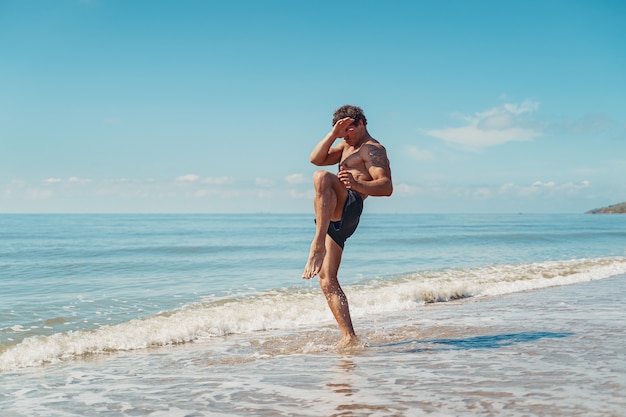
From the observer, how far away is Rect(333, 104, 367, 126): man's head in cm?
620

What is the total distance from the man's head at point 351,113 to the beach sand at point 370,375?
245 cm

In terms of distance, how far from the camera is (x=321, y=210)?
583cm

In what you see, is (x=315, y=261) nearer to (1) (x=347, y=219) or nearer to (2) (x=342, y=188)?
(1) (x=347, y=219)

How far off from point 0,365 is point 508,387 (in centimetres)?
531

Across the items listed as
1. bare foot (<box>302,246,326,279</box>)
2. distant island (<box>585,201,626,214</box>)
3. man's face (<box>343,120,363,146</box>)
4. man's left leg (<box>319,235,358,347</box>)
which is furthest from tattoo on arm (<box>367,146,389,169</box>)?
distant island (<box>585,201,626,214</box>)

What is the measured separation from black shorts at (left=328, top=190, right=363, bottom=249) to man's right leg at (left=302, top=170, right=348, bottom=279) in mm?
206

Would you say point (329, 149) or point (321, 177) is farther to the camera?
point (329, 149)

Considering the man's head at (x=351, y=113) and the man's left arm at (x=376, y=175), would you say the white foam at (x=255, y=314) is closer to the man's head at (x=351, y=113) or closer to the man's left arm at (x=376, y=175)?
the man's left arm at (x=376, y=175)

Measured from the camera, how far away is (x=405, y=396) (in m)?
4.24

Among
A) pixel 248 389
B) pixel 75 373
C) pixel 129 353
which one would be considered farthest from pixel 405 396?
pixel 129 353

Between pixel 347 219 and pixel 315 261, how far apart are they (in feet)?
2.04

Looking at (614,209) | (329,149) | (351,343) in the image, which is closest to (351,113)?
(329,149)

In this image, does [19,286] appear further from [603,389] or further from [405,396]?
[603,389]

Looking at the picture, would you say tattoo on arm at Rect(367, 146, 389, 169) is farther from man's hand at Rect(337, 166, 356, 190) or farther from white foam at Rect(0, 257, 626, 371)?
white foam at Rect(0, 257, 626, 371)
